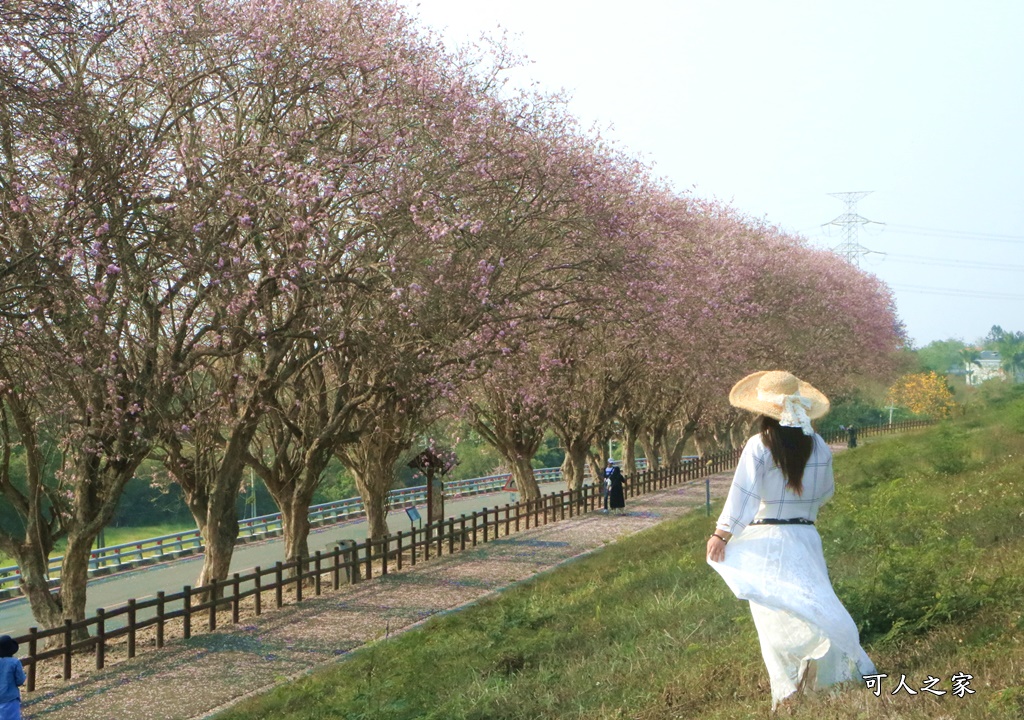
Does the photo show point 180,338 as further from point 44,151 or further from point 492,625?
point 492,625

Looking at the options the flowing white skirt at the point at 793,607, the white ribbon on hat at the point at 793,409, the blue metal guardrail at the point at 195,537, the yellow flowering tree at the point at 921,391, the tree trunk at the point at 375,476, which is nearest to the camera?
the flowing white skirt at the point at 793,607

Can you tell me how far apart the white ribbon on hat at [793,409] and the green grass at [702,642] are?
1324 millimetres

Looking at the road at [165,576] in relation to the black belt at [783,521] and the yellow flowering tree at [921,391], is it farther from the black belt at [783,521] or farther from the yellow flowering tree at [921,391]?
the yellow flowering tree at [921,391]

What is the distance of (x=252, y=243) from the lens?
1593 centimetres

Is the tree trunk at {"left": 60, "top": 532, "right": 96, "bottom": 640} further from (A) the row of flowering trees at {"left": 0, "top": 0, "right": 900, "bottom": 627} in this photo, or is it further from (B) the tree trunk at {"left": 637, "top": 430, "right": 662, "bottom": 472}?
(B) the tree trunk at {"left": 637, "top": 430, "right": 662, "bottom": 472}

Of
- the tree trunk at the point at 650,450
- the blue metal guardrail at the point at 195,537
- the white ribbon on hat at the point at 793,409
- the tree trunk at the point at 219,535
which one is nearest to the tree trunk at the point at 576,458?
the blue metal guardrail at the point at 195,537

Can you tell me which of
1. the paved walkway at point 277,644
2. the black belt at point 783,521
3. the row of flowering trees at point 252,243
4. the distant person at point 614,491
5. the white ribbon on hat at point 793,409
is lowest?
the paved walkway at point 277,644

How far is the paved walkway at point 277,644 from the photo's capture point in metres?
11.4

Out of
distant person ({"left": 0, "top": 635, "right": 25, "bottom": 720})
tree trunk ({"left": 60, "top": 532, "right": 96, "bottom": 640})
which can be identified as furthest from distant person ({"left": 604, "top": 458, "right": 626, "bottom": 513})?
distant person ({"left": 0, "top": 635, "right": 25, "bottom": 720})

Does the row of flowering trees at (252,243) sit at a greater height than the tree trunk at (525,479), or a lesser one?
greater

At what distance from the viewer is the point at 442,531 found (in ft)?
78.7

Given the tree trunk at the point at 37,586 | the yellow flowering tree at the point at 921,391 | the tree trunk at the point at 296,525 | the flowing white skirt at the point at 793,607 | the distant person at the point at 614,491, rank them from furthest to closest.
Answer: the yellow flowering tree at the point at 921,391
the distant person at the point at 614,491
the tree trunk at the point at 296,525
the tree trunk at the point at 37,586
the flowing white skirt at the point at 793,607

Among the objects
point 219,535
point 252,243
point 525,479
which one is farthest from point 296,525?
point 525,479

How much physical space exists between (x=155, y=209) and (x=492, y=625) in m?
7.17
